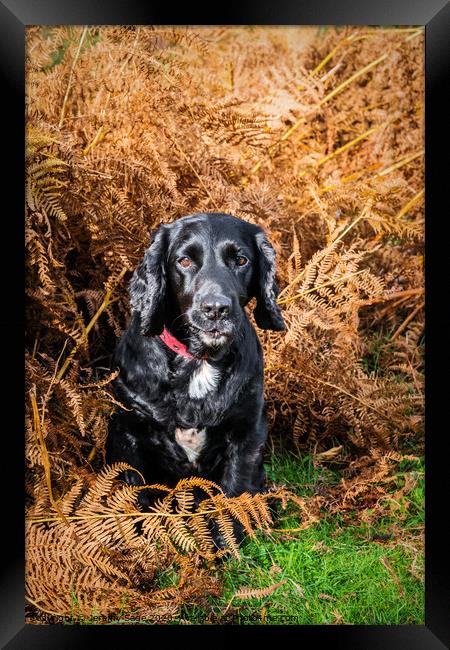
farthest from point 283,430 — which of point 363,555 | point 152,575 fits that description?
point 152,575

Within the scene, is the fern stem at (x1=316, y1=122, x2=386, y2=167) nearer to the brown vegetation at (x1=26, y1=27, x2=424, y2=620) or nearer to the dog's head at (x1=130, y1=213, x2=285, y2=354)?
the brown vegetation at (x1=26, y1=27, x2=424, y2=620)

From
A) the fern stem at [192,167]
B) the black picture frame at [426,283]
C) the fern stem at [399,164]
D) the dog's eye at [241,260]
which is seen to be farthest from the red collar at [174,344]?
the fern stem at [399,164]

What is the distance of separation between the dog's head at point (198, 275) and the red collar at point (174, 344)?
33 millimetres

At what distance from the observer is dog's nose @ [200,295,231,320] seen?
2975 mm

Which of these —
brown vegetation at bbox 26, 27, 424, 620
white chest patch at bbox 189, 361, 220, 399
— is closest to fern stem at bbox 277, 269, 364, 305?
brown vegetation at bbox 26, 27, 424, 620

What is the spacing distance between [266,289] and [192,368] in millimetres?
517

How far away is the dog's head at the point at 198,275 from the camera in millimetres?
3119

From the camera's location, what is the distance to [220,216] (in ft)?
10.9

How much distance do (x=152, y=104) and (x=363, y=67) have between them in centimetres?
121

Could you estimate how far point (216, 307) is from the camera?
297cm

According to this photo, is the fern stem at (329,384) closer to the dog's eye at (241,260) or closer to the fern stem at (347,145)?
the dog's eye at (241,260)

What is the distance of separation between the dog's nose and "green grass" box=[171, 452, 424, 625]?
1042mm

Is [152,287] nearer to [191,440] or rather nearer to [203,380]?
[203,380]

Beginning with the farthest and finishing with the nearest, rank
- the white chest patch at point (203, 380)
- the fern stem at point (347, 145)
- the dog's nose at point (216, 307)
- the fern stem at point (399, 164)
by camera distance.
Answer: the fern stem at point (347, 145), the fern stem at point (399, 164), the white chest patch at point (203, 380), the dog's nose at point (216, 307)
